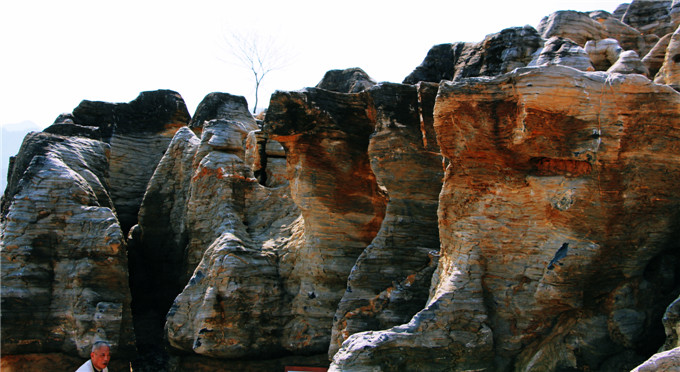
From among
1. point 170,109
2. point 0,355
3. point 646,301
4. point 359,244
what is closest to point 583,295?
point 646,301

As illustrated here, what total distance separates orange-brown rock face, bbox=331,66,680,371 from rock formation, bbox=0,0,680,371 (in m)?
0.02

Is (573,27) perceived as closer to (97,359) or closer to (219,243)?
(219,243)

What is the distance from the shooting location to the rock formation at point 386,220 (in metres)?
6.12

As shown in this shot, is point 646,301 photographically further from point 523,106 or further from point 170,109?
point 170,109

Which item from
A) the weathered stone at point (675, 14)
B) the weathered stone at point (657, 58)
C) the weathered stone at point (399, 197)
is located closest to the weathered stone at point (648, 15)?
the weathered stone at point (675, 14)

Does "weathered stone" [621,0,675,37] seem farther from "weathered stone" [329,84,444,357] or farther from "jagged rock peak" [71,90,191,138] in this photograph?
"jagged rock peak" [71,90,191,138]

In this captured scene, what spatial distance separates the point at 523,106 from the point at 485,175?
843mm

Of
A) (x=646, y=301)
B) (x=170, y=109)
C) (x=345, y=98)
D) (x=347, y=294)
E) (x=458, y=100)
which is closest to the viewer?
(x=646, y=301)

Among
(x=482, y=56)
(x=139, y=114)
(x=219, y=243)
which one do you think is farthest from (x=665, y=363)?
(x=139, y=114)

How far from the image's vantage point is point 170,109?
14359mm

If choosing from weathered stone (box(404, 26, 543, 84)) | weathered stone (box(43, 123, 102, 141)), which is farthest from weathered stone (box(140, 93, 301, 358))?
weathered stone (box(404, 26, 543, 84))

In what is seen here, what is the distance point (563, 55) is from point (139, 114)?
8639 mm

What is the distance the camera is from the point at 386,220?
8641 mm

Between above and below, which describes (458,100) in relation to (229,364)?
above
